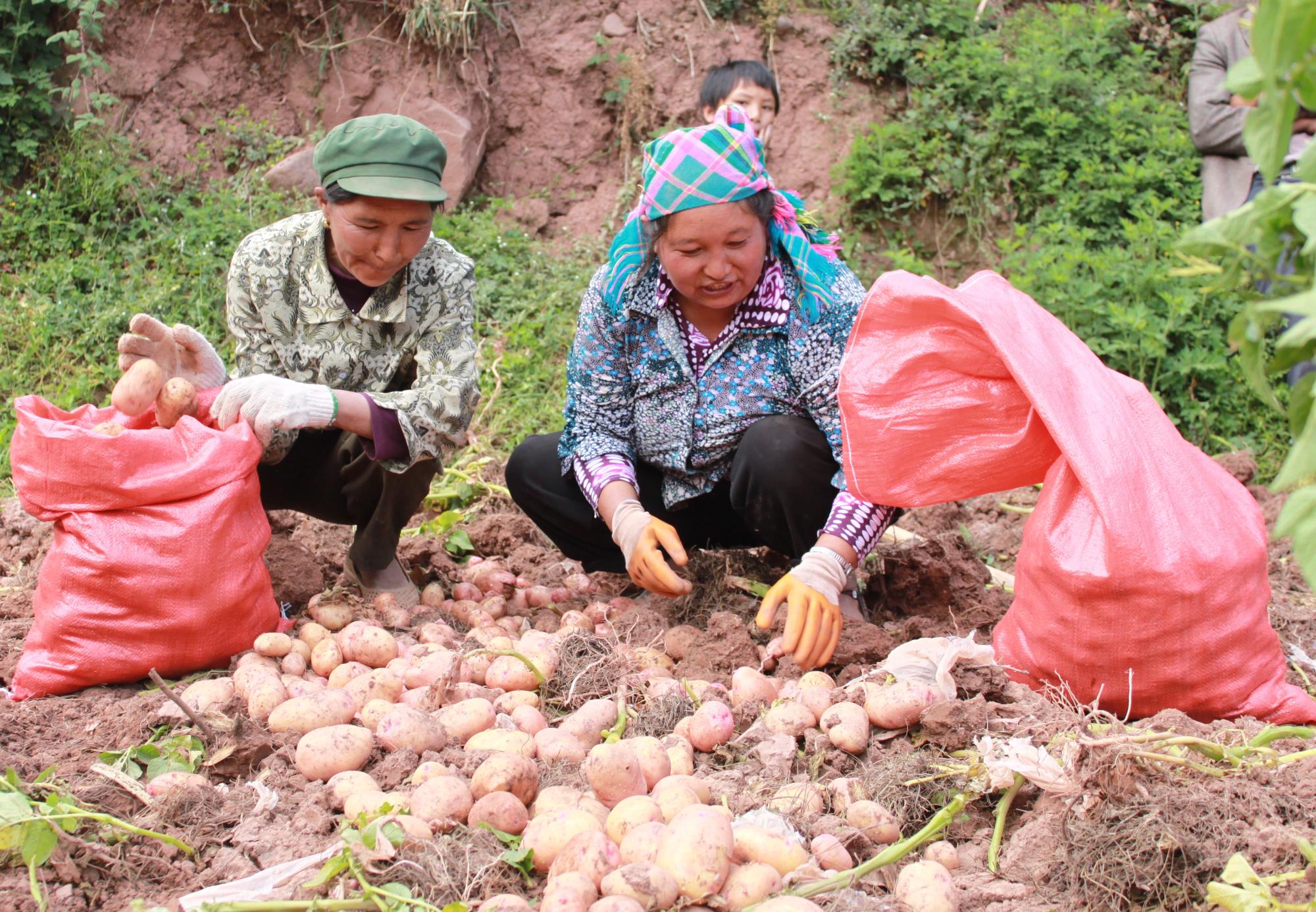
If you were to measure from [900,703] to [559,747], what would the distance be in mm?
620

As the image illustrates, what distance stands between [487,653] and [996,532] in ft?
6.56

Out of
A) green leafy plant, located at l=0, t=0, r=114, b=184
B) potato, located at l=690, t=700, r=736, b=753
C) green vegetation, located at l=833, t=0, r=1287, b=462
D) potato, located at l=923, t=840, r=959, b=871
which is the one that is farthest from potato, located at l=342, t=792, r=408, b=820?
green leafy plant, located at l=0, t=0, r=114, b=184

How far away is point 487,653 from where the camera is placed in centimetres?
236

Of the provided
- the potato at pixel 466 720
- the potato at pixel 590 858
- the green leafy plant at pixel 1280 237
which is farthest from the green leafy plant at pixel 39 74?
the green leafy plant at pixel 1280 237

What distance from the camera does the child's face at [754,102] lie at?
4.30 meters

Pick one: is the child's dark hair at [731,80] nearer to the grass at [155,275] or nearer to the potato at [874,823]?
the grass at [155,275]

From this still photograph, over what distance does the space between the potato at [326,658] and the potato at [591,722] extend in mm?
587

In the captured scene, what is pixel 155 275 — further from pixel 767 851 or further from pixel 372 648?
pixel 767 851

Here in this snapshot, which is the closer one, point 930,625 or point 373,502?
point 930,625

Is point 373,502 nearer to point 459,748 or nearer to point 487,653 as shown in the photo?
point 487,653

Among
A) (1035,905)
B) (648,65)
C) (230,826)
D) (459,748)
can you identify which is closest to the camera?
(1035,905)

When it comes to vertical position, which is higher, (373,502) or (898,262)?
(898,262)

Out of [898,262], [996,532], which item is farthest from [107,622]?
[898,262]

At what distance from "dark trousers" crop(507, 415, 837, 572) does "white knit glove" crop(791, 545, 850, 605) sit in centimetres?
25
